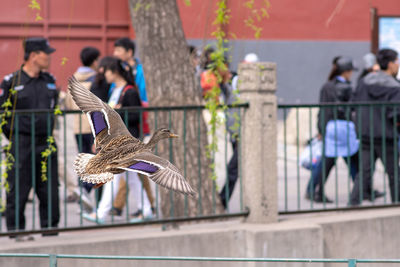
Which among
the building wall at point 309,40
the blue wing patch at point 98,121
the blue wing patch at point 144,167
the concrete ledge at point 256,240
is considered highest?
the building wall at point 309,40

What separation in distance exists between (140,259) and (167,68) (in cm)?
398

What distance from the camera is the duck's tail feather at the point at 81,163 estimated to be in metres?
3.03

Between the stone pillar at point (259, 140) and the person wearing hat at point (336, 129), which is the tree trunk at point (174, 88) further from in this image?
the person wearing hat at point (336, 129)

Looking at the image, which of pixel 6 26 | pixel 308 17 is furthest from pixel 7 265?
pixel 308 17

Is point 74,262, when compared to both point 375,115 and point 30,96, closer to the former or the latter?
point 30,96

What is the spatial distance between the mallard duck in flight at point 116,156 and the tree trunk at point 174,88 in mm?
5008

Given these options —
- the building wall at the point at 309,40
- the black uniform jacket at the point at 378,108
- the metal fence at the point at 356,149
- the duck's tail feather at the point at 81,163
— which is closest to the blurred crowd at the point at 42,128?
the metal fence at the point at 356,149

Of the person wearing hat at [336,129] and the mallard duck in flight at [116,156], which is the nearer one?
the mallard duck in flight at [116,156]

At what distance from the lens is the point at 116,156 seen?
9.16 ft

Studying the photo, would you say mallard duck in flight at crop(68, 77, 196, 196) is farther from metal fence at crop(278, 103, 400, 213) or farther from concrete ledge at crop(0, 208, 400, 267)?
metal fence at crop(278, 103, 400, 213)

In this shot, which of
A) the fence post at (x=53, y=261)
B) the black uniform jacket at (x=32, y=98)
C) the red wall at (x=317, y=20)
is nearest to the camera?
the fence post at (x=53, y=261)

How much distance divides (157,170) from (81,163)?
321 mm

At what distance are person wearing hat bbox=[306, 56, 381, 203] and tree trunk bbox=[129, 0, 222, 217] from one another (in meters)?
1.25

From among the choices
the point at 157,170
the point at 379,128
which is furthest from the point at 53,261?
the point at 379,128
